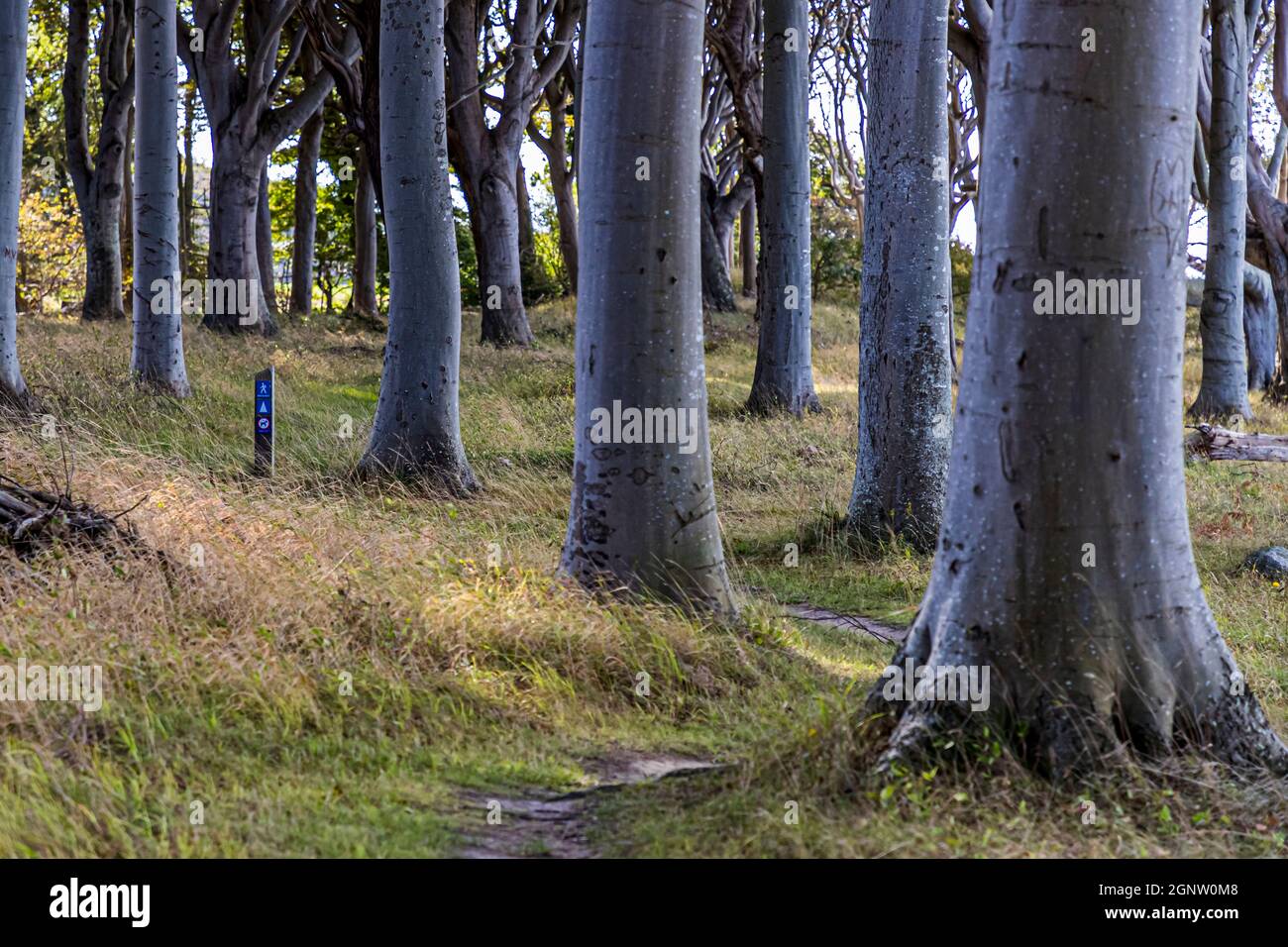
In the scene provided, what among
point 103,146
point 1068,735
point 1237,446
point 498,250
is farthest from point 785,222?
point 103,146

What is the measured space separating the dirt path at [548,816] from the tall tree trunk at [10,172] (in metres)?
8.55

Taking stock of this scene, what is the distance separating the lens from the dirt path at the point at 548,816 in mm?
4062

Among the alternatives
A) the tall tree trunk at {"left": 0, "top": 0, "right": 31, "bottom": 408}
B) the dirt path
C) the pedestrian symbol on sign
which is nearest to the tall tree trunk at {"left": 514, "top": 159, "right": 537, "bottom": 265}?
the tall tree trunk at {"left": 0, "top": 0, "right": 31, "bottom": 408}

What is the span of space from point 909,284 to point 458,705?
17.8 feet

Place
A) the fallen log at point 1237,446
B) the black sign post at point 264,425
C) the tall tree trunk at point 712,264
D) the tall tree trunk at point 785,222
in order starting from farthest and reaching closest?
the tall tree trunk at point 712,264 < the tall tree trunk at point 785,222 < the fallen log at point 1237,446 < the black sign post at point 264,425

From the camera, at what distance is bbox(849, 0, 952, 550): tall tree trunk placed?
9203 millimetres

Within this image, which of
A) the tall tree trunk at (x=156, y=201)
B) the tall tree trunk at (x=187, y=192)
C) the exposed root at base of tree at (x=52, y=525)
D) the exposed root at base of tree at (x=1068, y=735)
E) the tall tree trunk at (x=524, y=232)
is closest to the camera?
the exposed root at base of tree at (x=1068, y=735)

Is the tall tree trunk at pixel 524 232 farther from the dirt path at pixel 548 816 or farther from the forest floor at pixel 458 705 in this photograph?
the dirt path at pixel 548 816

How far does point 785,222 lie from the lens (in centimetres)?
1500

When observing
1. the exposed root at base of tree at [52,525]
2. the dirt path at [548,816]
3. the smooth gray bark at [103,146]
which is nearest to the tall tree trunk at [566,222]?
the smooth gray bark at [103,146]

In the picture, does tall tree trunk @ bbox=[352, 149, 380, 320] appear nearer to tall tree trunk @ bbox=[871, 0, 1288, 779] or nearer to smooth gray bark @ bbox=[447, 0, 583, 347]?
smooth gray bark @ bbox=[447, 0, 583, 347]

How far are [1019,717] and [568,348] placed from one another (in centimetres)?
1686

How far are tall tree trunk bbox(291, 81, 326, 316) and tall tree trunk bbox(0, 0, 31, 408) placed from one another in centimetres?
1550
